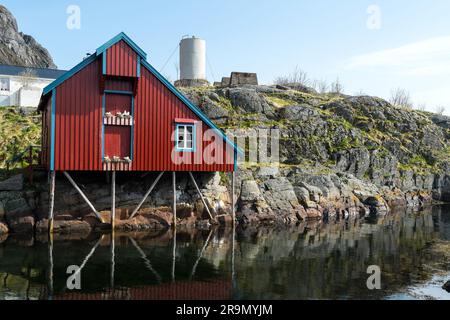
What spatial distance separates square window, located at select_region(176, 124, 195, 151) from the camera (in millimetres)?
28781

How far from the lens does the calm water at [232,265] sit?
51.0 feet

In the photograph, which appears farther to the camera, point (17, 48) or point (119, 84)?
point (17, 48)

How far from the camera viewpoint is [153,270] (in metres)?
18.3

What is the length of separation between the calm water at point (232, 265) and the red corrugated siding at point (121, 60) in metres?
9.54

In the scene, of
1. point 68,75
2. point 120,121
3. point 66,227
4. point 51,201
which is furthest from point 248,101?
point 51,201

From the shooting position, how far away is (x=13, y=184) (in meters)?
26.8

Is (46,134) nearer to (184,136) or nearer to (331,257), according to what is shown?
(184,136)

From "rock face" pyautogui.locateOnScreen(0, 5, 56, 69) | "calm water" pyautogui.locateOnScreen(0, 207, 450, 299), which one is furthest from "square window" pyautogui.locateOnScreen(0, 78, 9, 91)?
"rock face" pyautogui.locateOnScreen(0, 5, 56, 69)

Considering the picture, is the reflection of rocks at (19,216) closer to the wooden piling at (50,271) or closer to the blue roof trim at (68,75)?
the wooden piling at (50,271)

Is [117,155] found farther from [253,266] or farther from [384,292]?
[384,292]

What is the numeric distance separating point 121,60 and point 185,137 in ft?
20.1

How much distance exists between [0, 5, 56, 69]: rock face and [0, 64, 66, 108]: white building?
141ft

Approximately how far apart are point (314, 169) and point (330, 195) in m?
4.18

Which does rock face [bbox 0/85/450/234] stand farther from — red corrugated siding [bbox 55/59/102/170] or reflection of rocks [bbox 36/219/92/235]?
red corrugated siding [bbox 55/59/102/170]
